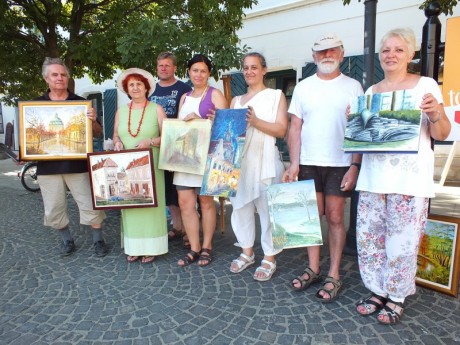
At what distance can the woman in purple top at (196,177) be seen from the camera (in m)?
3.33

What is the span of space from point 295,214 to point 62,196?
2508 millimetres

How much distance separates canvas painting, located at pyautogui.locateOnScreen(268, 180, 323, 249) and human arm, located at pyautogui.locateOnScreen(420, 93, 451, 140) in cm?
89

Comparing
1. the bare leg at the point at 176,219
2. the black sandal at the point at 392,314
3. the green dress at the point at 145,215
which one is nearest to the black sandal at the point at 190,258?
the green dress at the point at 145,215

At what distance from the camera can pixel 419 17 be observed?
754 centimetres

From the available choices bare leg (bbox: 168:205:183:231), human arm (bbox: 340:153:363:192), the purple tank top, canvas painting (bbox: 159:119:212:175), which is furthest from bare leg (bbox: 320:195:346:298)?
bare leg (bbox: 168:205:183:231)

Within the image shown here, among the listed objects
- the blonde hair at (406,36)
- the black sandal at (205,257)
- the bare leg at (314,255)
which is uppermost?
the blonde hair at (406,36)

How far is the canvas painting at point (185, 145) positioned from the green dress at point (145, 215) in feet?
0.74

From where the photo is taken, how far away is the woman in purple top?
3328mm

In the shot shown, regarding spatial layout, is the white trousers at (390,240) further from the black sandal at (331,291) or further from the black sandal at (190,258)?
the black sandal at (190,258)

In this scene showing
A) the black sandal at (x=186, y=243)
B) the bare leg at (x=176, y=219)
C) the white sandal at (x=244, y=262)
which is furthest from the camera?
the bare leg at (x=176, y=219)

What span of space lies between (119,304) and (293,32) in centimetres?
834

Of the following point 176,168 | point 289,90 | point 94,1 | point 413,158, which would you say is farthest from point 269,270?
point 289,90

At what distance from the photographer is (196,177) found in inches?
135

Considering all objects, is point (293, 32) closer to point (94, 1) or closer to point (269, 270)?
point (94, 1)
